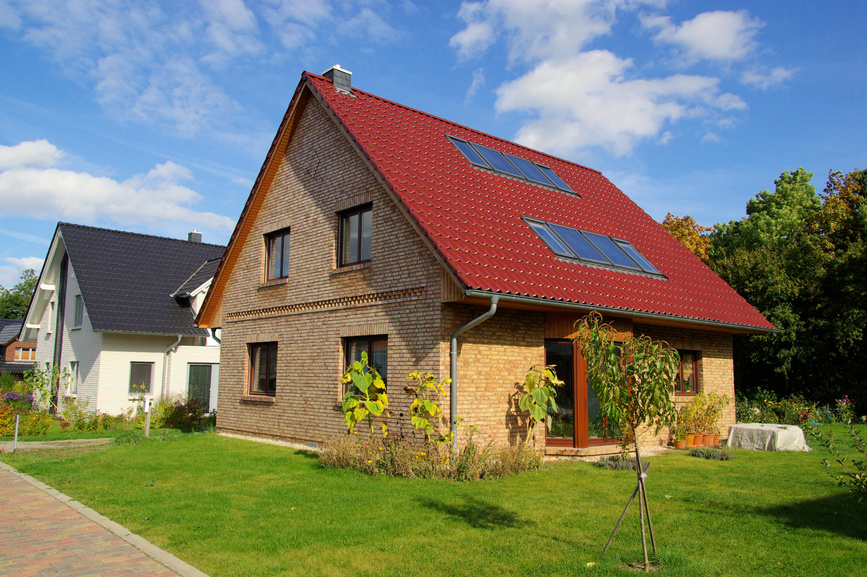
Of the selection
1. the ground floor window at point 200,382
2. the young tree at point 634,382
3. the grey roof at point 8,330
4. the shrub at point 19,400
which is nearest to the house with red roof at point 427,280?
the young tree at point 634,382

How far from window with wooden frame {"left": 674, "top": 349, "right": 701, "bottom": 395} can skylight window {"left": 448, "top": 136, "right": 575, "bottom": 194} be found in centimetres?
511

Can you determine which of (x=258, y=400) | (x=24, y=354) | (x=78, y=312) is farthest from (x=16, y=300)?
(x=258, y=400)

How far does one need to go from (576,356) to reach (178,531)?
7.84m

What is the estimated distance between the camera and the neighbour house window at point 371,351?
1192cm

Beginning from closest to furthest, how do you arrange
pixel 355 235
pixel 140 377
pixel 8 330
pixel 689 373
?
pixel 355 235 < pixel 689 373 < pixel 140 377 < pixel 8 330

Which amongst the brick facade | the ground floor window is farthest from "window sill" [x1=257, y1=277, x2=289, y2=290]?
the ground floor window

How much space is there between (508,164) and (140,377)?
15.0 metres

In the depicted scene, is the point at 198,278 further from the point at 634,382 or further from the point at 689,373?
the point at 634,382

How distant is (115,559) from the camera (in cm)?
593

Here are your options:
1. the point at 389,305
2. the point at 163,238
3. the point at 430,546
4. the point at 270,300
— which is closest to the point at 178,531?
the point at 430,546

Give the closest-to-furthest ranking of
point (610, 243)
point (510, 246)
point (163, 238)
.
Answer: point (510, 246) → point (610, 243) → point (163, 238)

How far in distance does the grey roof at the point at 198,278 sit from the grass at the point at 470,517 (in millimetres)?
12830

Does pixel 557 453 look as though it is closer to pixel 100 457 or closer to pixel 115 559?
pixel 115 559

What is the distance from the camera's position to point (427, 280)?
10961 mm
